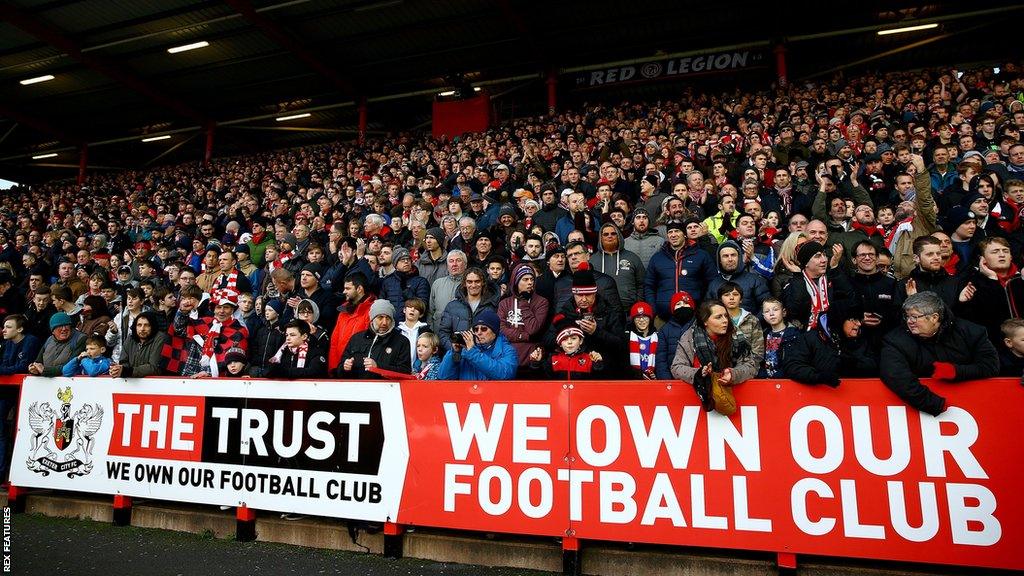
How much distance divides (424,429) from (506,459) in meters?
0.62

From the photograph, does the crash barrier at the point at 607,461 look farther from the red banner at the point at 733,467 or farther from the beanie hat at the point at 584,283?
the beanie hat at the point at 584,283

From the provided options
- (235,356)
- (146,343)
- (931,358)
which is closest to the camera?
(931,358)

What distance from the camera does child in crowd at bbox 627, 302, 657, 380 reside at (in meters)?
4.82

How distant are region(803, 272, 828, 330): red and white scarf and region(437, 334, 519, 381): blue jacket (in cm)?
233

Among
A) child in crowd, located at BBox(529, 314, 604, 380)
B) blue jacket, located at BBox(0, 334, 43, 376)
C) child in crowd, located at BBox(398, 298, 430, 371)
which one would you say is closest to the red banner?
child in crowd, located at BBox(529, 314, 604, 380)

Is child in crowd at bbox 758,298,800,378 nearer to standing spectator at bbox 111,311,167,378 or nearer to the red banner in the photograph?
the red banner

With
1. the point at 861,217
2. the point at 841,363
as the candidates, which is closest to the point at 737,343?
the point at 841,363

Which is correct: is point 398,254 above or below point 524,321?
above

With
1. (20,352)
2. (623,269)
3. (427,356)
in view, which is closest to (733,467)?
(427,356)

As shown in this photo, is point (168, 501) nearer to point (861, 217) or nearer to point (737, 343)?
point (737, 343)

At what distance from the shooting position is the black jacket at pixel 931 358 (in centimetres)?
310

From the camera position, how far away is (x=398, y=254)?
7.02 m

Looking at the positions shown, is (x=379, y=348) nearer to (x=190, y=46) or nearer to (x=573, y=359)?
(x=573, y=359)

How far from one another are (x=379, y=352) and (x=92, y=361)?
334 centimetres
